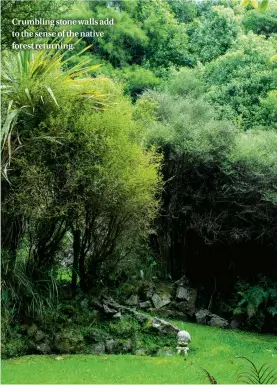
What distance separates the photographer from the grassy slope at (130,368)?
740 cm

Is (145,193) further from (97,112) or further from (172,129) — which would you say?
(172,129)

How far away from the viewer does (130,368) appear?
817 centimetres

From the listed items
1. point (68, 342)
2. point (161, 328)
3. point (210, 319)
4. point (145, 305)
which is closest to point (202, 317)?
point (210, 319)

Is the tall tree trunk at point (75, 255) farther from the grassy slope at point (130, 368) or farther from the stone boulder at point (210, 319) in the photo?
the stone boulder at point (210, 319)

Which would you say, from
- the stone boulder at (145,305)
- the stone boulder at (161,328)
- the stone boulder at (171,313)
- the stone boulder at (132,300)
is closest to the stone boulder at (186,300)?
the stone boulder at (171,313)

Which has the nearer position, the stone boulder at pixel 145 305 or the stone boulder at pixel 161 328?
the stone boulder at pixel 161 328

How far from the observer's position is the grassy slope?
291 inches

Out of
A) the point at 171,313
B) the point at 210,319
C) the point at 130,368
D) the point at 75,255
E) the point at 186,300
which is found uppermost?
the point at 75,255

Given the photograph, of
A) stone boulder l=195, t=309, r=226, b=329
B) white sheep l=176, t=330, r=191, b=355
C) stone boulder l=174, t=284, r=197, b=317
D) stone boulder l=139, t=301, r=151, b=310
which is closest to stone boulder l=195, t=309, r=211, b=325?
stone boulder l=195, t=309, r=226, b=329

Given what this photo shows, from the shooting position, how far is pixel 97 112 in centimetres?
1017

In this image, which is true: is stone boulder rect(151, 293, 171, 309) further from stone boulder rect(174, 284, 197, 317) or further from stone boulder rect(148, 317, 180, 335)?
stone boulder rect(148, 317, 180, 335)

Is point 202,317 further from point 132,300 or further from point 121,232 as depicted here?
point 121,232

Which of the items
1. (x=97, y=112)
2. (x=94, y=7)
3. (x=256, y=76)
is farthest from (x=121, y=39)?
(x=97, y=112)

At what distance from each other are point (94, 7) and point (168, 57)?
14.4 ft
